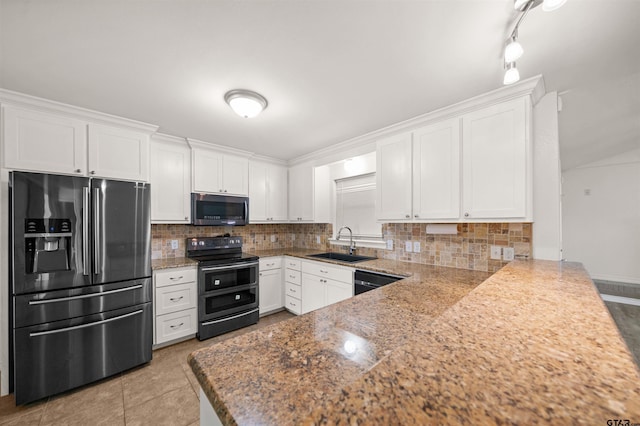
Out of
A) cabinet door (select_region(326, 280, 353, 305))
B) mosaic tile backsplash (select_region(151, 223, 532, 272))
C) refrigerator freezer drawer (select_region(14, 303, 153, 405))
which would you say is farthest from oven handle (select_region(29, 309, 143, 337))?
cabinet door (select_region(326, 280, 353, 305))

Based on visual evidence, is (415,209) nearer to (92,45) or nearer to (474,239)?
(474,239)

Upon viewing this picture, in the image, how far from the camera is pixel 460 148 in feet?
6.81

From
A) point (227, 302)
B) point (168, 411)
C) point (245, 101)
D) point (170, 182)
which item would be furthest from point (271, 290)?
point (245, 101)

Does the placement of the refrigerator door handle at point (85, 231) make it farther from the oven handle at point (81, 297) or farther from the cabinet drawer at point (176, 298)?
the cabinet drawer at point (176, 298)

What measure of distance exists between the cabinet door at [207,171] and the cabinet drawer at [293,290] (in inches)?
64.5

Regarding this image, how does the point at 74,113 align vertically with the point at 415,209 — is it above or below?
above

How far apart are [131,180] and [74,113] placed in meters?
0.67

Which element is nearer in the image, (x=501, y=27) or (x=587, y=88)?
(x=501, y=27)

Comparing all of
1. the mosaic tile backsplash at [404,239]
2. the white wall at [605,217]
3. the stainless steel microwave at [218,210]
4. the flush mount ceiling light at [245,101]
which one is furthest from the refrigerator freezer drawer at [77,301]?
the white wall at [605,217]

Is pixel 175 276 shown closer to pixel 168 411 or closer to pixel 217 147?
pixel 168 411

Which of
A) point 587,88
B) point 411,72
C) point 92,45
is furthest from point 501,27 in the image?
point 92,45

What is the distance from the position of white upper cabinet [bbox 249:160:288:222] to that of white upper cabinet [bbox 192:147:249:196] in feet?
0.47

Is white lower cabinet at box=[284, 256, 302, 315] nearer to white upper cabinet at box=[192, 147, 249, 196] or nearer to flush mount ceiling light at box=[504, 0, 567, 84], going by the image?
white upper cabinet at box=[192, 147, 249, 196]

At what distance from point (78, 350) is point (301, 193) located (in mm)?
2875
